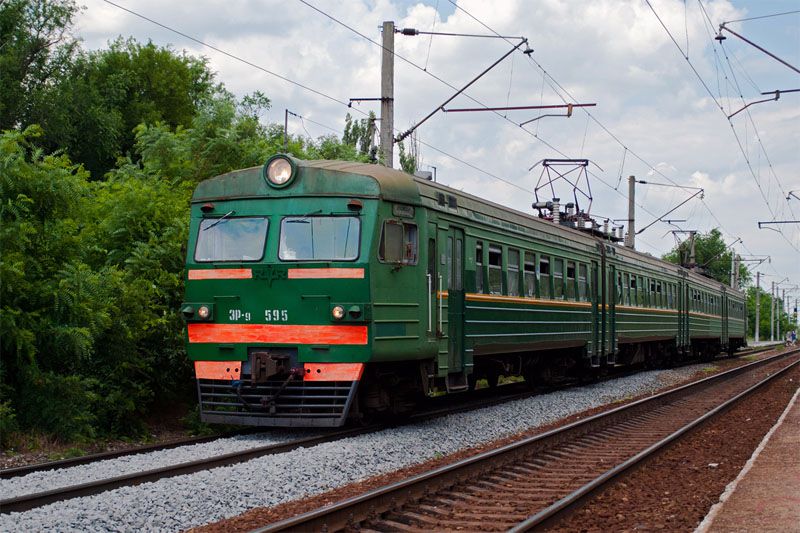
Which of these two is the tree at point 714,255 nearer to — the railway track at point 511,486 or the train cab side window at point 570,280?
the train cab side window at point 570,280

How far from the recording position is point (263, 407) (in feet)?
36.1

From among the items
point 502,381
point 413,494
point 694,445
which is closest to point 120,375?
point 413,494

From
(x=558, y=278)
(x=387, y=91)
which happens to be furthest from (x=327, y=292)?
(x=558, y=278)

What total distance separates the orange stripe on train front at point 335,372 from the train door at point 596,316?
34.7 ft

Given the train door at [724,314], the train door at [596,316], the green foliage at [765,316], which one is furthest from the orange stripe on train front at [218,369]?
the green foliage at [765,316]

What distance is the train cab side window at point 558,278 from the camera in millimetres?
17938

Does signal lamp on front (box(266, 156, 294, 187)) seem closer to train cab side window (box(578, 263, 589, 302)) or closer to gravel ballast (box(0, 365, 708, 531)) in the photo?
gravel ballast (box(0, 365, 708, 531))

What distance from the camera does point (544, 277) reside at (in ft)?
56.9

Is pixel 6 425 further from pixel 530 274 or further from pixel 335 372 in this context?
pixel 530 274

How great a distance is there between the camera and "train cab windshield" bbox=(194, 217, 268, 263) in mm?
11492

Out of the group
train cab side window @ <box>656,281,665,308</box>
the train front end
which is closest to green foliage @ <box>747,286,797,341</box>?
train cab side window @ <box>656,281,665,308</box>

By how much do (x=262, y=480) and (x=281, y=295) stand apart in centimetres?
323

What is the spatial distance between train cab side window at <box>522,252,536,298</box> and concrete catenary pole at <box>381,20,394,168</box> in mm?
3104

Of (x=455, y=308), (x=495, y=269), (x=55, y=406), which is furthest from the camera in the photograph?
(x=495, y=269)
